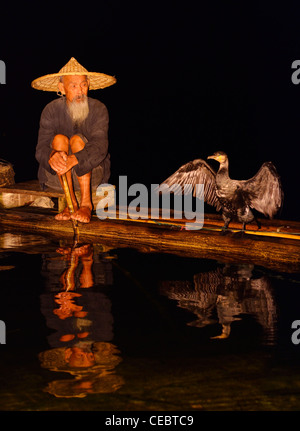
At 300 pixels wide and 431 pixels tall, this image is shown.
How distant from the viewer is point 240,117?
11.0 metres

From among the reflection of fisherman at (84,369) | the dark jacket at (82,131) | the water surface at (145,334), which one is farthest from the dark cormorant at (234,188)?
the reflection of fisherman at (84,369)

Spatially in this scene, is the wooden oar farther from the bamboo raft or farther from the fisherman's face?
the fisherman's face

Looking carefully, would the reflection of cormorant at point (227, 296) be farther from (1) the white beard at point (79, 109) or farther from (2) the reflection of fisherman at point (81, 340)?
(1) the white beard at point (79, 109)

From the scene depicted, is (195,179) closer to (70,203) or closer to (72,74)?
(70,203)

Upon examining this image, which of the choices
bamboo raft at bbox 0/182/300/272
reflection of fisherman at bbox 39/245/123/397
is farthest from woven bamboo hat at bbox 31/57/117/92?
reflection of fisherman at bbox 39/245/123/397

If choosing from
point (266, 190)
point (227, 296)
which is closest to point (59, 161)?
point (266, 190)

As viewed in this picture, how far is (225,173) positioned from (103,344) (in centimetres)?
247

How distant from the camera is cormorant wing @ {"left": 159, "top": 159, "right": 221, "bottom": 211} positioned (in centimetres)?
582

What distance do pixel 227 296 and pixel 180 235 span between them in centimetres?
140

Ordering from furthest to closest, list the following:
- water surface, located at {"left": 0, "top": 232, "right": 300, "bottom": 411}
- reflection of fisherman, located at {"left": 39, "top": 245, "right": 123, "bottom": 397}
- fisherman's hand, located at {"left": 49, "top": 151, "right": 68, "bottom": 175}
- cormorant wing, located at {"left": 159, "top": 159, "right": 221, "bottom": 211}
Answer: fisherman's hand, located at {"left": 49, "top": 151, "right": 68, "bottom": 175}, cormorant wing, located at {"left": 159, "top": 159, "right": 221, "bottom": 211}, reflection of fisherman, located at {"left": 39, "top": 245, "right": 123, "bottom": 397}, water surface, located at {"left": 0, "top": 232, "right": 300, "bottom": 411}

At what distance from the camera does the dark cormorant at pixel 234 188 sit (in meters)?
5.50

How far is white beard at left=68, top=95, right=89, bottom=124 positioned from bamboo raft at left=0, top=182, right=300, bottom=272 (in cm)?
80
